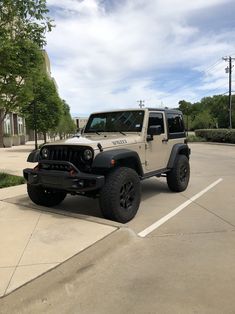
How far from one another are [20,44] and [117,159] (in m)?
5.50

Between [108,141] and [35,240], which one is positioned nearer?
[35,240]

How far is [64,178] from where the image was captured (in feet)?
20.9

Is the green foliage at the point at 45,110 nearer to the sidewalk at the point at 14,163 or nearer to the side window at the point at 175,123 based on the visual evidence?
the sidewalk at the point at 14,163

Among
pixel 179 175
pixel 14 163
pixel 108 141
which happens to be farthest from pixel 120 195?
pixel 14 163

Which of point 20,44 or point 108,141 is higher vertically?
point 20,44

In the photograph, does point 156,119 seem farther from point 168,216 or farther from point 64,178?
point 64,178

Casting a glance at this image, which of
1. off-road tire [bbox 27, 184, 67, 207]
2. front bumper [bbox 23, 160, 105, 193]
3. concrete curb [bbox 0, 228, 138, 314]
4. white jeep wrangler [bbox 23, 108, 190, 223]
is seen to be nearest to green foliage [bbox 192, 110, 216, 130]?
white jeep wrangler [bbox 23, 108, 190, 223]

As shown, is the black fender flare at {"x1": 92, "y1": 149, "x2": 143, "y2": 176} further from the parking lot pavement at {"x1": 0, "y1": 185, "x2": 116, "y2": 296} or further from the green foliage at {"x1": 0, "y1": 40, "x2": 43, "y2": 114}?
the green foliage at {"x1": 0, "y1": 40, "x2": 43, "y2": 114}

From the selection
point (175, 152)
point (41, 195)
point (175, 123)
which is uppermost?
point (175, 123)

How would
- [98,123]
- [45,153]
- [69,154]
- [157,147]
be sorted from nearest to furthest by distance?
[69,154] < [45,153] < [157,147] < [98,123]

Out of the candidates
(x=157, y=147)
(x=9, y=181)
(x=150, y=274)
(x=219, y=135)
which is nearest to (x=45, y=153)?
(x=157, y=147)

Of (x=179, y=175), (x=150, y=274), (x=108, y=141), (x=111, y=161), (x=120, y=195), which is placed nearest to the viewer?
(x=150, y=274)

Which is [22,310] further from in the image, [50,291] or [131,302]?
[131,302]

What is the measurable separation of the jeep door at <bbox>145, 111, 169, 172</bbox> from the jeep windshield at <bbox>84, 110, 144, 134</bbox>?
268 millimetres
